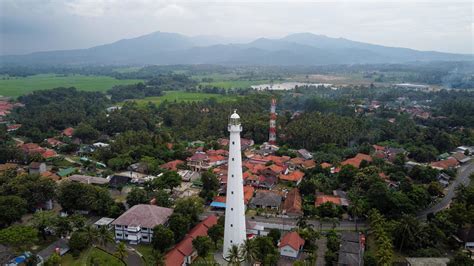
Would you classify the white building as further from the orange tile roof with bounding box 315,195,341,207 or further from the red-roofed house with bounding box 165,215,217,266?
the orange tile roof with bounding box 315,195,341,207

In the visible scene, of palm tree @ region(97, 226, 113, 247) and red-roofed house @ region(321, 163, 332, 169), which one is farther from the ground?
palm tree @ region(97, 226, 113, 247)

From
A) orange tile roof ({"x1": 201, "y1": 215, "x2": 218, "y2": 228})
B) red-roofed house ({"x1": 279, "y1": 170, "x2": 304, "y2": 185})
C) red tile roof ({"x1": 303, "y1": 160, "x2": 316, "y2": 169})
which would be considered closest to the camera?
orange tile roof ({"x1": 201, "y1": 215, "x2": 218, "y2": 228})

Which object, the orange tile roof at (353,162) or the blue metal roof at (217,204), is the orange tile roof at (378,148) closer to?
the orange tile roof at (353,162)

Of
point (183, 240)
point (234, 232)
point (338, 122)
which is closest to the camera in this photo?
point (234, 232)

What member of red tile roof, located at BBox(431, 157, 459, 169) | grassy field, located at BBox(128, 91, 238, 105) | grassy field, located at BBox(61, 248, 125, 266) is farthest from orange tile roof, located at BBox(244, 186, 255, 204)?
grassy field, located at BBox(128, 91, 238, 105)

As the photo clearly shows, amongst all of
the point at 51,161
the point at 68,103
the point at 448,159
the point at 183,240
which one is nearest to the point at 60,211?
the point at 183,240

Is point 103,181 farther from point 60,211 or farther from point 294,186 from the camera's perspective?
point 294,186

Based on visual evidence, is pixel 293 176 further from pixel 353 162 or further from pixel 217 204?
pixel 217 204
